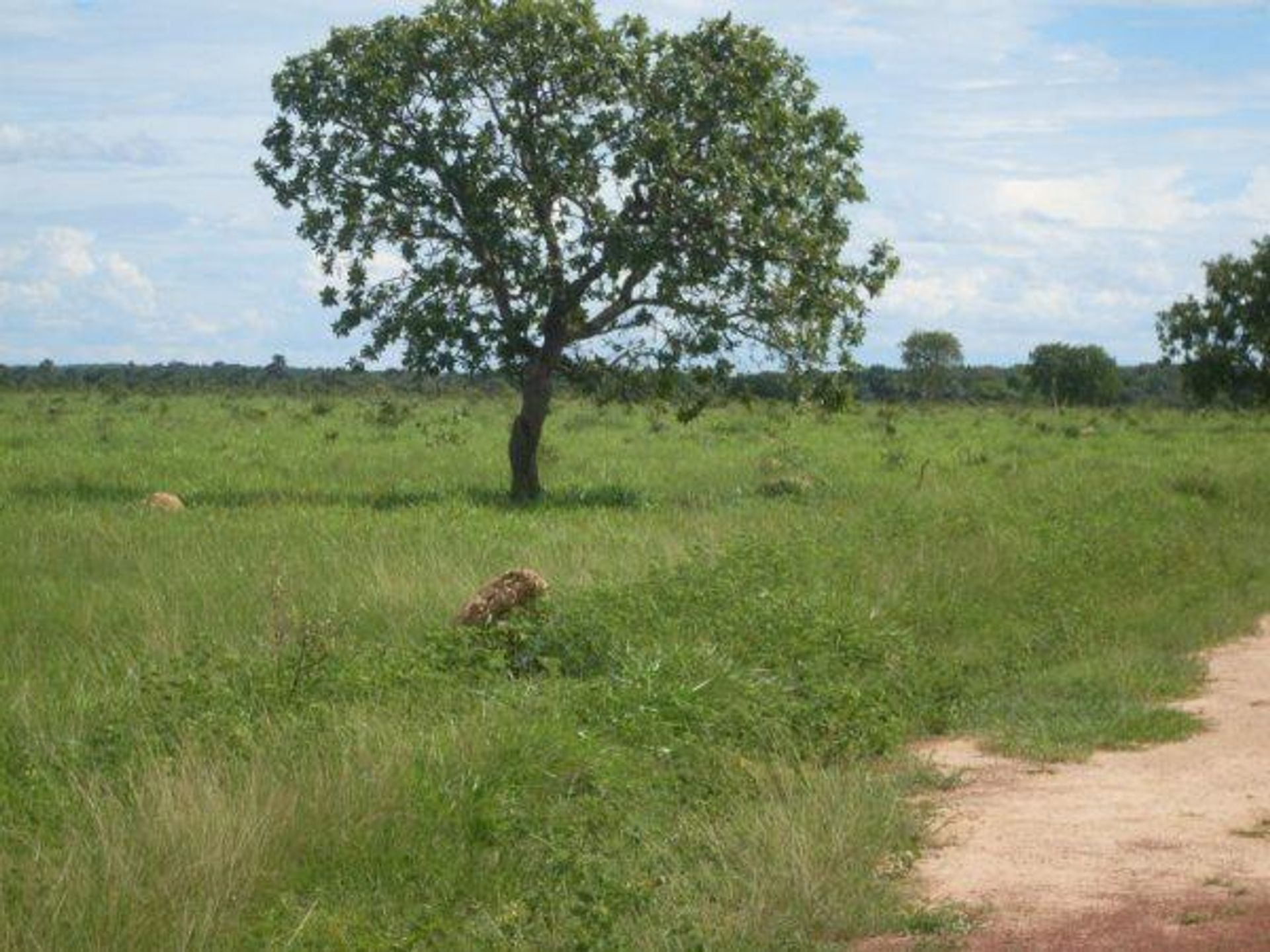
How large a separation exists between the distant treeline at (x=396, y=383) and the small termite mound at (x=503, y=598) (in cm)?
4091

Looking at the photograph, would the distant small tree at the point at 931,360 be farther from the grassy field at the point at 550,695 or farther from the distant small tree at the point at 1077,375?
the grassy field at the point at 550,695

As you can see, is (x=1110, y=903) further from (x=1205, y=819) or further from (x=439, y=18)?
(x=439, y=18)

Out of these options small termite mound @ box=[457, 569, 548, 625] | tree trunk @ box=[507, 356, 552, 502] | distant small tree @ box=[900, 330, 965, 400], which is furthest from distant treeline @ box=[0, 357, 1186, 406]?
small termite mound @ box=[457, 569, 548, 625]

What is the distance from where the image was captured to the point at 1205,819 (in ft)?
23.8

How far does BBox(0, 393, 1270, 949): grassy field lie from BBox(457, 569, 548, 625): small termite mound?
184mm

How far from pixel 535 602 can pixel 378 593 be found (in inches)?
63.0

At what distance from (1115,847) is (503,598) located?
397 cm

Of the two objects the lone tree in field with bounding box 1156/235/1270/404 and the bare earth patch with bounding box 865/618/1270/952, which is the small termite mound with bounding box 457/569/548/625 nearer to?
the bare earth patch with bounding box 865/618/1270/952

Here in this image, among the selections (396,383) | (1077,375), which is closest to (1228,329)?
(1077,375)

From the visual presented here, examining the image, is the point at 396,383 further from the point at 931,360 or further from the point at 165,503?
Result: the point at 165,503

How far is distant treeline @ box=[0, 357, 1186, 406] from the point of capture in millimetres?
64312

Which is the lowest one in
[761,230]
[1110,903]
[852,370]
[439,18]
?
[1110,903]

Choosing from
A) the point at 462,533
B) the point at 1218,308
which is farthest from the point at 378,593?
the point at 1218,308

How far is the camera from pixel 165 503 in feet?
57.8
